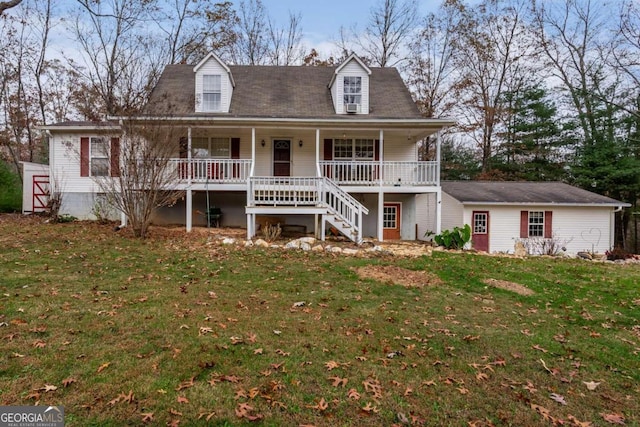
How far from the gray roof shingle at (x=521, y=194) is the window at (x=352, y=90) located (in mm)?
5910

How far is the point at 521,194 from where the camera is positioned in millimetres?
15820

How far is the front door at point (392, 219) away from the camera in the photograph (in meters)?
14.8

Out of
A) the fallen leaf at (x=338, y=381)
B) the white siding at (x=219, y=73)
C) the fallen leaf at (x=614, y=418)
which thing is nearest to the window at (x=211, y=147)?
the white siding at (x=219, y=73)

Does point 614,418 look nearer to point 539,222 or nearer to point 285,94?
point 285,94

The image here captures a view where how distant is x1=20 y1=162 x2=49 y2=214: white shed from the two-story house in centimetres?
175

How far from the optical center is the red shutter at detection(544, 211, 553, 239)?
15.3 metres

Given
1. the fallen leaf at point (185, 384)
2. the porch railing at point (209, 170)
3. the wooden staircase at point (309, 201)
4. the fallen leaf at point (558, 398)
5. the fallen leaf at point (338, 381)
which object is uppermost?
the porch railing at point (209, 170)

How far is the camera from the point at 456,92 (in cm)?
2319

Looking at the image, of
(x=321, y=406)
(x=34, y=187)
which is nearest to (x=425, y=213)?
(x=321, y=406)

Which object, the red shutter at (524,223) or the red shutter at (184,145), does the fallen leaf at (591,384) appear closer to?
the red shutter at (184,145)

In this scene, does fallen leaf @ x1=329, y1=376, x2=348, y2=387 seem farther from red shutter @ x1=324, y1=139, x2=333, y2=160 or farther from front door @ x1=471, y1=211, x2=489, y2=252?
front door @ x1=471, y1=211, x2=489, y2=252

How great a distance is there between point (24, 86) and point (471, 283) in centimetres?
2796

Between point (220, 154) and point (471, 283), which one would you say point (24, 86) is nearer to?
point (220, 154)

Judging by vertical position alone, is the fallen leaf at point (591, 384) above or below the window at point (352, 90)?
below
